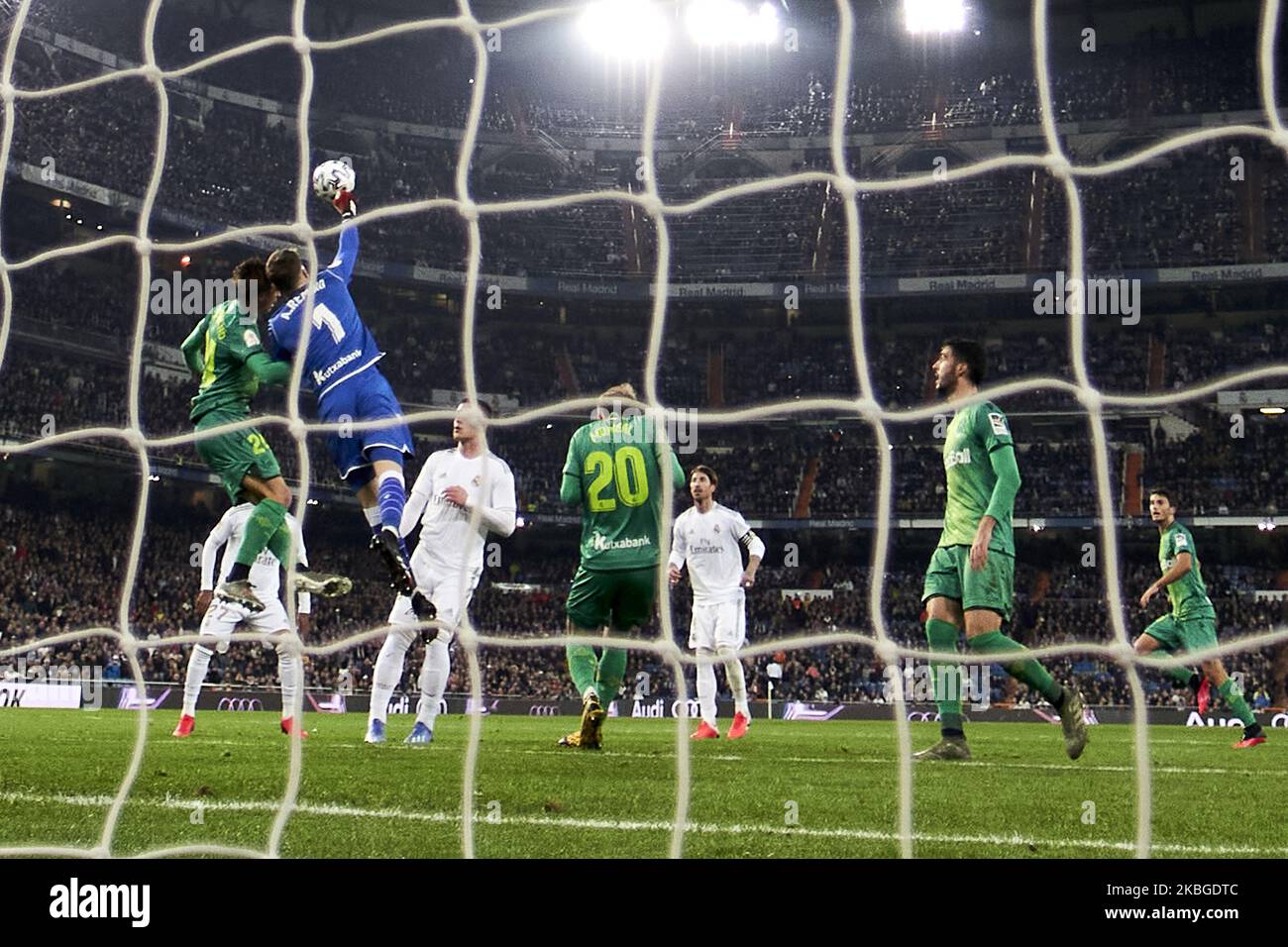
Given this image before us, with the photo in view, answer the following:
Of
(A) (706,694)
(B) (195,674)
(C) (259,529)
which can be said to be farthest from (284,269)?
(A) (706,694)

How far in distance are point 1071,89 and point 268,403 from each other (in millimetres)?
19987

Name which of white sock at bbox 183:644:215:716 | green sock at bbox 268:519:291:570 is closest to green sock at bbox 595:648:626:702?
green sock at bbox 268:519:291:570

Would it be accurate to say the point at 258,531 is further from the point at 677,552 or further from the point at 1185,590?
the point at 1185,590

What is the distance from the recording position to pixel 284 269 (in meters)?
6.09

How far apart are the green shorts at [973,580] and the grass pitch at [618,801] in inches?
30.4

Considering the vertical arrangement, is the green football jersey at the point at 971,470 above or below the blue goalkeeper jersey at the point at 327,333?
below

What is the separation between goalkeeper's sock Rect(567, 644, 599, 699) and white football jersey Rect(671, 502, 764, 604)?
2.56 m

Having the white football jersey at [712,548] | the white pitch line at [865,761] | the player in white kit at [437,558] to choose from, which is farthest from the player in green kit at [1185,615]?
the player in white kit at [437,558]

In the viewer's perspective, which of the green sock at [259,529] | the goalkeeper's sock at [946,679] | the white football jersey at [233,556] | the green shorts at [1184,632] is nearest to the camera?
the goalkeeper's sock at [946,679]

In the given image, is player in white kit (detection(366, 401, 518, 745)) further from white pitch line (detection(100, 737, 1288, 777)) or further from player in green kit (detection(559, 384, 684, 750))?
player in green kit (detection(559, 384, 684, 750))

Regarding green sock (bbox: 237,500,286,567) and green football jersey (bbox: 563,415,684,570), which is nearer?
green sock (bbox: 237,500,286,567)

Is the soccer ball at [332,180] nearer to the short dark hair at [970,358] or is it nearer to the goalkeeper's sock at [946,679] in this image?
the short dark hair at [970,358]

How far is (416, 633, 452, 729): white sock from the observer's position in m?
7.74

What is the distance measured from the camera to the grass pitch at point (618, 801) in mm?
4098
